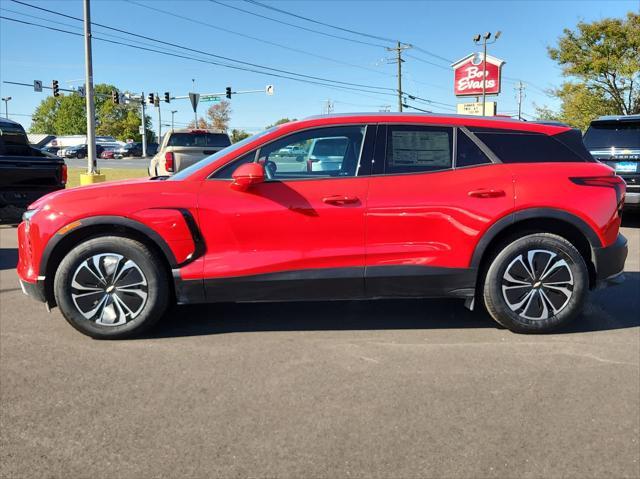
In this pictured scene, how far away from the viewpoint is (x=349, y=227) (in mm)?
4188

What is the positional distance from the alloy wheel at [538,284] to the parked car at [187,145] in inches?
379

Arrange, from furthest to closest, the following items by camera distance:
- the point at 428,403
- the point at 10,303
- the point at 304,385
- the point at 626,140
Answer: the point at 626,140, the point at 10,303, the point at 304,385, the point at 428,403

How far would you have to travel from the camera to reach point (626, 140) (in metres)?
9.78

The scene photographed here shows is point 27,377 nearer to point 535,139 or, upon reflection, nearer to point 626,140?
point 535,139

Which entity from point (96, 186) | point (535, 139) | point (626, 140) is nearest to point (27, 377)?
point (96, 186)

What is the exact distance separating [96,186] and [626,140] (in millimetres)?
8981

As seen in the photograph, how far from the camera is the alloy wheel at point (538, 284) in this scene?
14.2ft

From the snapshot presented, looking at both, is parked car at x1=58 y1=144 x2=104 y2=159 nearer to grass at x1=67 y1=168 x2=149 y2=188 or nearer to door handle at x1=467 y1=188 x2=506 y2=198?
grass at x1=67 y1=168 x2=149 y2=188

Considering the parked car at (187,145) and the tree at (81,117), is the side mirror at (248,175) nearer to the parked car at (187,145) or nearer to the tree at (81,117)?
the parked car at (187,145)

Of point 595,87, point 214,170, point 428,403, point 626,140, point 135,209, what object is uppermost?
point 595,87

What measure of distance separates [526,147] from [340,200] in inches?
61.1

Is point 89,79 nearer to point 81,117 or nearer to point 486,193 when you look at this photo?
point 486,193

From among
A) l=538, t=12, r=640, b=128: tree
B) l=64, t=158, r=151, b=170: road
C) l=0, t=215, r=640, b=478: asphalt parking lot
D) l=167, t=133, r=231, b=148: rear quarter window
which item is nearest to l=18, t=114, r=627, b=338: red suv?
l=0, t=215, r=640, b=478: asphalt parking lot

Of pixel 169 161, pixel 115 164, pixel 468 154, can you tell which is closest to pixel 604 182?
pixel 468 154
